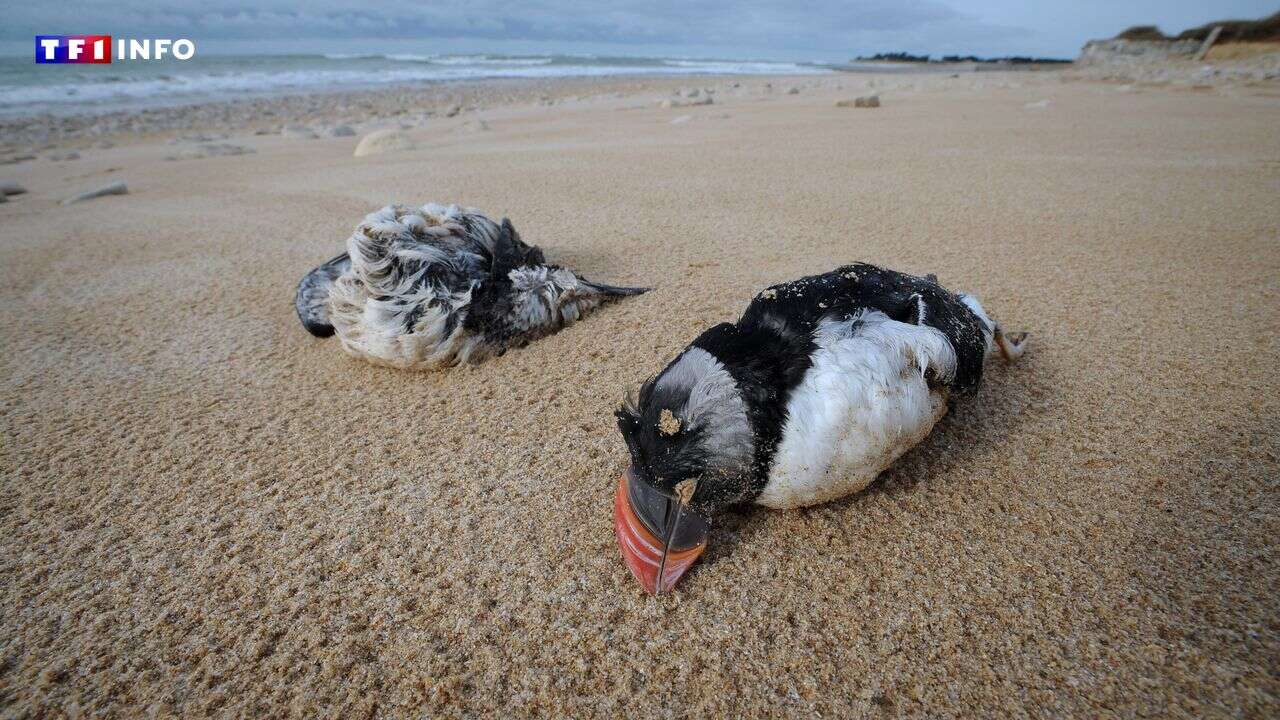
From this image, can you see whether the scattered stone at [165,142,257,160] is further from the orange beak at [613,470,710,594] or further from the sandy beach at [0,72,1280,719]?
the orange beak at [613,470,710,594]

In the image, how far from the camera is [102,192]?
522cm

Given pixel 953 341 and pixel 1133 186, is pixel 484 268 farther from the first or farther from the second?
pixel 1133 186

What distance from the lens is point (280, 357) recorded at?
2455mm

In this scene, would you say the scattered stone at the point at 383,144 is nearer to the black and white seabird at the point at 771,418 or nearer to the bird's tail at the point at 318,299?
the bird's tail at the point at 318,299

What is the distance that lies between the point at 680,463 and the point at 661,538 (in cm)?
21

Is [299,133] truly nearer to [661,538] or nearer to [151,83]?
[661,538]

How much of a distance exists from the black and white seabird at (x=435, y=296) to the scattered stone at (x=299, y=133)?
8.60m

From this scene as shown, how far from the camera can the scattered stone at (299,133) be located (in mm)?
9523

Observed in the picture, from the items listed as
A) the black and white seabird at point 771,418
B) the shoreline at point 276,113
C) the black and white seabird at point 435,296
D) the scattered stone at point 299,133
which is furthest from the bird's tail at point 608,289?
the shoreline at point 276,113

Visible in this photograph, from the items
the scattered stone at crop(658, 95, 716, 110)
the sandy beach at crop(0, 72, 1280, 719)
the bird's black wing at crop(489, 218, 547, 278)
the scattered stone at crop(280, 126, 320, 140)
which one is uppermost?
the scattered stone at crop(658, 95, 716, 110)

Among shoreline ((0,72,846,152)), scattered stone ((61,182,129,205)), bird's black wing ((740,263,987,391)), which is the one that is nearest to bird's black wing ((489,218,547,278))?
bird's black wing ((740,263,987,391))

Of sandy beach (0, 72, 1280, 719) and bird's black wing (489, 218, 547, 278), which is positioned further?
bird's black wing (489, 218, 547, 278)

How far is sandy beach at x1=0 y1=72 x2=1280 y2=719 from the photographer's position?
1.16m

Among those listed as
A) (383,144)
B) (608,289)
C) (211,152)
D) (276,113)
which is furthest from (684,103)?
(608,289)
